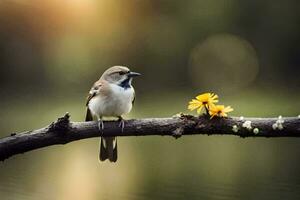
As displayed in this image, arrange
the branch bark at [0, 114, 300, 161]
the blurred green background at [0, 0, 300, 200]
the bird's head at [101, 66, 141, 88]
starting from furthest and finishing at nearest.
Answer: the blurred green background at [0, 0, 300, 200], the bird's head at [101, 66, 141, 88], the branch bark at [0, 114, 300, 161]

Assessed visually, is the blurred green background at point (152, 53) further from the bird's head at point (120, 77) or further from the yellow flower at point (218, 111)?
the yellow flower at point (218, 111)

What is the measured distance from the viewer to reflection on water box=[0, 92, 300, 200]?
7.07 meters

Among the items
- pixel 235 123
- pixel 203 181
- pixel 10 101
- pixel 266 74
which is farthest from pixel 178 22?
pixel 235 123

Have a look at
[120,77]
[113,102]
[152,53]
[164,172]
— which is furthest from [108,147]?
[152,53]

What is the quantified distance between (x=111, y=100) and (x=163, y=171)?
3.50 metres

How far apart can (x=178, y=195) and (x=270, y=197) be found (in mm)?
769

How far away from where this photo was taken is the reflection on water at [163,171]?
7066 millimetres

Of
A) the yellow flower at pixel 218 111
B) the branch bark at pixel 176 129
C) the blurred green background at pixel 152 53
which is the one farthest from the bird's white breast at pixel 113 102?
the blurred green background at pixel 152 53

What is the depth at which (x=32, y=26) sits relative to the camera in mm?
17594

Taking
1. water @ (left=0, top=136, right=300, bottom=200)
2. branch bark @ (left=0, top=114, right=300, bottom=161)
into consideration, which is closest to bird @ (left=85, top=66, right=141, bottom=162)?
branch bark @ (left=0, top=114, right=300, bottom=161)

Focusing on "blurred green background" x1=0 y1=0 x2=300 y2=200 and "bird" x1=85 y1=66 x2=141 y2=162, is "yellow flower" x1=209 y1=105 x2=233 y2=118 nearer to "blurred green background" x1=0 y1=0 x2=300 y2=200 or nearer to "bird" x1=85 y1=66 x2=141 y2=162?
"bird" x1=85 y1=66 x2=141 y2=162

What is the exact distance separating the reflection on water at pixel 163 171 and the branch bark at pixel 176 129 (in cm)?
259

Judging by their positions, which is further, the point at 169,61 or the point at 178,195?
the point at 169,61

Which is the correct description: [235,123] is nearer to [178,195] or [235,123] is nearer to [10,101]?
[178,195]
